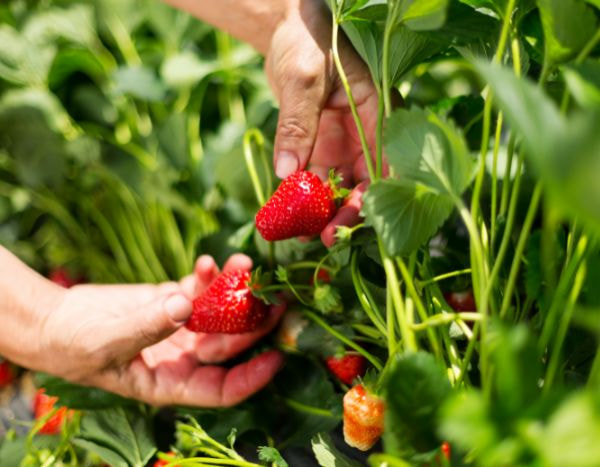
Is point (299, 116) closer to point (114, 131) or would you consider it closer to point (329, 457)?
point (329, 457)

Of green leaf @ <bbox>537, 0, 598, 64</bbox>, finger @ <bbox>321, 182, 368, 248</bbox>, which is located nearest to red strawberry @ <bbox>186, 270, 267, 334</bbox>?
finger @ <bbox>321, 182, 368, 248</bbox>

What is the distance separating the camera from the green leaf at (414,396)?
0.35 metres

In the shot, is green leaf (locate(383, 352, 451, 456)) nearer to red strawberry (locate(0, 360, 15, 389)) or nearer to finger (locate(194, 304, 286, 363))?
finger (locate(194, 304, 286, 363))

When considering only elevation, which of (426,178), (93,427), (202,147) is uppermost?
(426,178)

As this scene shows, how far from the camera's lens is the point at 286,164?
1.96 ft

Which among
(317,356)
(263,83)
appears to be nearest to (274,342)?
(317,356)

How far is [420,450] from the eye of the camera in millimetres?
373

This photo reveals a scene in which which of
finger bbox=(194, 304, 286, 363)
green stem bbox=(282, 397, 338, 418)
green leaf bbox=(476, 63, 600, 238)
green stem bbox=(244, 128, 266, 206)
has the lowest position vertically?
green stem bbox=(282, 397, 338, 418)

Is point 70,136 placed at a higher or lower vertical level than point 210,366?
higher

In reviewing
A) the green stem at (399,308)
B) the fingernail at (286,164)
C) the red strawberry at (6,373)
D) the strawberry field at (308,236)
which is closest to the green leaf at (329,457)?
the strawberry field at (308,236)

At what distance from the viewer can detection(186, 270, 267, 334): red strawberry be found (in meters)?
0.63

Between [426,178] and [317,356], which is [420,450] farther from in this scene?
[317,356]

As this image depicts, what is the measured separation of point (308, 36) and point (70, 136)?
51 centimetres

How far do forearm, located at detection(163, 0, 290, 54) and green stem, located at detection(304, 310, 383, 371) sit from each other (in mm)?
331
